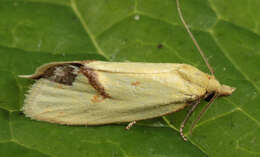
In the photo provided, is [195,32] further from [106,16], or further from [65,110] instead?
[65,110]

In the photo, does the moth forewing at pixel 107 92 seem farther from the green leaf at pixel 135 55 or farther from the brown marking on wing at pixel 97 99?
the green leaf at pixel 135 55

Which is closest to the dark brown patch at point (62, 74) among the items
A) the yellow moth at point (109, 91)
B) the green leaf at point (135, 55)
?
the yellow moth at point (109, 91)

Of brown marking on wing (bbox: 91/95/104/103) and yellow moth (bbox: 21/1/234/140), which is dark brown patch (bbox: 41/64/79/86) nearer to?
yellow moth (bbox: 21/1/234/140)

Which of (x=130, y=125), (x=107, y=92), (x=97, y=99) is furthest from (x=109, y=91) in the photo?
(x=130, y=125)

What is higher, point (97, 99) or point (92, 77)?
point (92, 77)

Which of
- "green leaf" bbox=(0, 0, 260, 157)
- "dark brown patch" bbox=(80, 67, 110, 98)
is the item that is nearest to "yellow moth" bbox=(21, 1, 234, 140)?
"dark brown patch" bbox=(80, 67, 110, 98)

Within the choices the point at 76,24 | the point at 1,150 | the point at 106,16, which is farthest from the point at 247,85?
the point at 1,150

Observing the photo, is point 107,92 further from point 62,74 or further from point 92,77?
point 62,74
